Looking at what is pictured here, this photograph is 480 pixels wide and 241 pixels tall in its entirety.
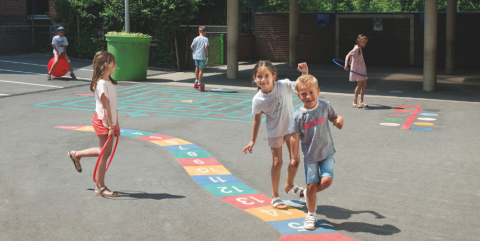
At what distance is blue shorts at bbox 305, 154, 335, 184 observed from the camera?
460 cm

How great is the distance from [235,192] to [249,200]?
334 millimetres

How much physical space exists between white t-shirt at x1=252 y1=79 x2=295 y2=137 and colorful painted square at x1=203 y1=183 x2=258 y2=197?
0.93 metres

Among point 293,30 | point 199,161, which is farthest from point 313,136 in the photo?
point 293,30

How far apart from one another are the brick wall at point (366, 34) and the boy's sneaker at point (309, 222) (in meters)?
22.5

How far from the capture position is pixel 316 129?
459 cm

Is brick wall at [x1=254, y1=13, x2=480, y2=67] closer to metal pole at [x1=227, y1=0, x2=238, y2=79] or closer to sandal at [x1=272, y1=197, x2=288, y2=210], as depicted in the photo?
metal pole at [x1=227, y1=0, x2=238, y2=79]

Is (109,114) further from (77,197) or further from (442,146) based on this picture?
(442,146)

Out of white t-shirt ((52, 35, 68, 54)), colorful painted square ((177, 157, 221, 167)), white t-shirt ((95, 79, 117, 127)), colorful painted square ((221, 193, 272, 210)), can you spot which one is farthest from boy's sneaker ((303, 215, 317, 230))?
white t-shirt ((52, 35, 68, 54))

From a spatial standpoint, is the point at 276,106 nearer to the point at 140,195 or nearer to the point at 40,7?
the point at 140,195

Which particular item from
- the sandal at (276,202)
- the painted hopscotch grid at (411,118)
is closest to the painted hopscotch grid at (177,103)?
the painted hopscotch grid at (411,118)

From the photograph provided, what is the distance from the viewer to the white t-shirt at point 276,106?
202 inches

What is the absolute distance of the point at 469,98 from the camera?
13.7 m

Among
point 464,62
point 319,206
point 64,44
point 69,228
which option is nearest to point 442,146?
point 319,206

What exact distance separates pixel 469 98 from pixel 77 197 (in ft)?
37.7
